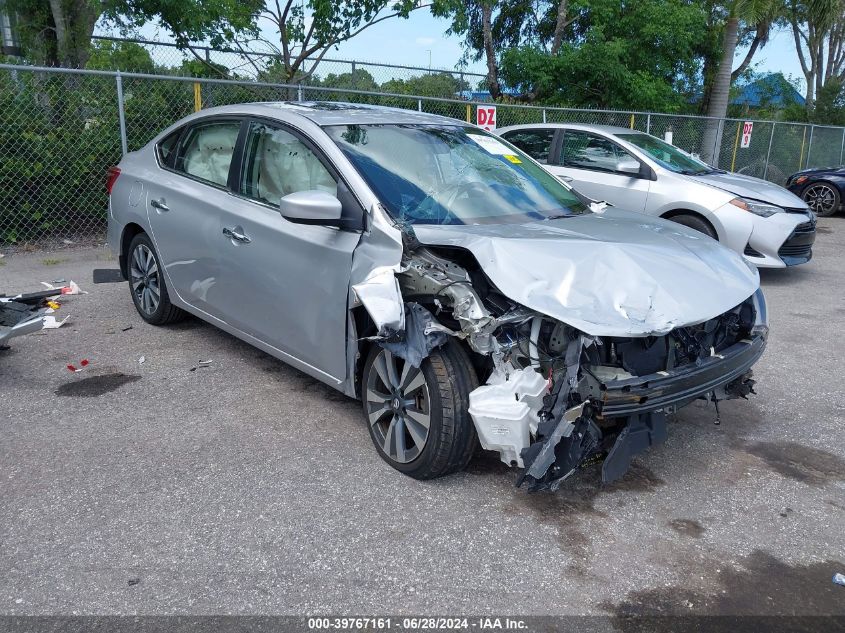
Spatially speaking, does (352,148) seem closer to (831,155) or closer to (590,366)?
(590,366)

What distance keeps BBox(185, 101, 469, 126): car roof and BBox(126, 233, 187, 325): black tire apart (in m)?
1.23

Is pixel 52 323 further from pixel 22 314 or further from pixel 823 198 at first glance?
pixel 823 198

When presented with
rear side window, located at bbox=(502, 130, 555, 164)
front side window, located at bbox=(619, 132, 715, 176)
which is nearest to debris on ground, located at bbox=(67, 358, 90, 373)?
rear side window, located at bbox=(502, 130, 555, 164)

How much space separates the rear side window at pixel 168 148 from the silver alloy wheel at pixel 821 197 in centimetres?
1341

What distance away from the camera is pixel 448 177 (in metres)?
4.34

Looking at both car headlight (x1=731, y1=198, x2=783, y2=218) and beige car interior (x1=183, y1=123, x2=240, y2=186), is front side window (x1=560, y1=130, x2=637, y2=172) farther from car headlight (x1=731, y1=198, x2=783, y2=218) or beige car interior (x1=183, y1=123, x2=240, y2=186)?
beige car interior (x1=183, y1=123, x2=240, y2=186)

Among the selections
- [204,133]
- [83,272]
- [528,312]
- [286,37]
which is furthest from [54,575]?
[286,37]

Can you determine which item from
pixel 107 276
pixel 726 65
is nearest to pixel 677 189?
pixel 107 276

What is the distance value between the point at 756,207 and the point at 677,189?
847 mm

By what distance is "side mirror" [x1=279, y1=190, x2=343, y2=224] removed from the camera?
A: 3766 mm

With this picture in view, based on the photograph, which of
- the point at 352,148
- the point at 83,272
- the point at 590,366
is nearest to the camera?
A: the point at 590,366

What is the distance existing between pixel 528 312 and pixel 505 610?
4.00 ft

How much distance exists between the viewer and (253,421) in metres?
4.38

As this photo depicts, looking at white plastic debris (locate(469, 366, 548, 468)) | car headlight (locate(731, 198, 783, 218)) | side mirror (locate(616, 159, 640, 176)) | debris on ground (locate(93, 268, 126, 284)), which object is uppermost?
side mirror (locate(616, 159, 640, 176))
